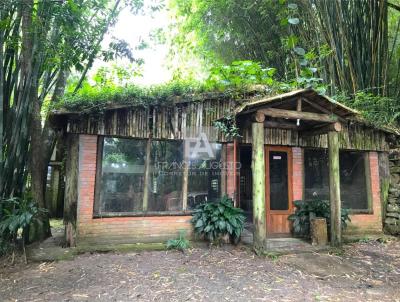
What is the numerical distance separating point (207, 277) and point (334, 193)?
320cm

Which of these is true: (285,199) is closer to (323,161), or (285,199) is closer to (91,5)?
(323,161)

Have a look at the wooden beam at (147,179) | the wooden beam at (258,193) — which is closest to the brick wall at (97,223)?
the wooden beam at (147,179)

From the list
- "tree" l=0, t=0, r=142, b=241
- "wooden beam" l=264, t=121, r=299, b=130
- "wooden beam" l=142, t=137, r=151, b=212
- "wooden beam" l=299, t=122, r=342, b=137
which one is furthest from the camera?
"wooden beam" l=264, t=121, r=299, b=130

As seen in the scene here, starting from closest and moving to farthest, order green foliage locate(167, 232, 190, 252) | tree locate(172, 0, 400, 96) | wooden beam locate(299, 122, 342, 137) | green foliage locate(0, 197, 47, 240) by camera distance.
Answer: green foliage locate(0, 197, 47, 240) → green foliage locate(167, 232, 190, 252) → wooden beam locate(299, 122, 342, 137) → tree locate(172, 0, 400, 96)

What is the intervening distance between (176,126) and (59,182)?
18.5ft

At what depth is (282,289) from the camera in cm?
374

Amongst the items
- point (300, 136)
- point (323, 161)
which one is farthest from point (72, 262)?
point (323, 161)

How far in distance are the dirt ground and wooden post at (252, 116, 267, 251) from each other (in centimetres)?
33

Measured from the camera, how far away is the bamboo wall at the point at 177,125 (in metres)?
5.45

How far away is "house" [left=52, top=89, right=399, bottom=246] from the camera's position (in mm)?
5289

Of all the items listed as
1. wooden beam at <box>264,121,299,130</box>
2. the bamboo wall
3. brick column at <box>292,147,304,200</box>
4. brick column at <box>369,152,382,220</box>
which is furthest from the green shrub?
brick column at <box>369,152,382,220</box>

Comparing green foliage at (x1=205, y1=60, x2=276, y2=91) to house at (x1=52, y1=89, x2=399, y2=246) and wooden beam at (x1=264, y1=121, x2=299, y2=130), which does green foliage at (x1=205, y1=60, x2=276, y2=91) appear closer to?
house at (x1=52, y1=89, x2=399, y2=246)

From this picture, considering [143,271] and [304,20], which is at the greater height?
[304,20]

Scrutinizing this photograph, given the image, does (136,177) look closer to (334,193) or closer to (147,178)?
(147,178)
